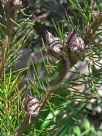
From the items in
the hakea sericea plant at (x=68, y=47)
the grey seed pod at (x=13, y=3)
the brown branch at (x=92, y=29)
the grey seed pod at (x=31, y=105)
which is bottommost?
the grey seed pod at (x=31, y=105)

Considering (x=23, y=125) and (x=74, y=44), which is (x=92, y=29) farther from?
(x=23, y=125)

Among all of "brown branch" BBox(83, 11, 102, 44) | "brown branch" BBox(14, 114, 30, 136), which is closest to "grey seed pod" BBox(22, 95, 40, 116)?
"brown branch" BBox(14, 114, 30, 136)

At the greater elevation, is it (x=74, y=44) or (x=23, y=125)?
(x=74, y=44)

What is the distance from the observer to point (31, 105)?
62 centimetres

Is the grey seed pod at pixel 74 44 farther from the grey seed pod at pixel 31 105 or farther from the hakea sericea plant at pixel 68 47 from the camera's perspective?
the grey seed pod at pixel 31 105

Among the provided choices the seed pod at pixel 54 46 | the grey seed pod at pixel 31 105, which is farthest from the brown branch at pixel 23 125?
the seed pod at pixel 54 46

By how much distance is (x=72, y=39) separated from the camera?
1.79ft

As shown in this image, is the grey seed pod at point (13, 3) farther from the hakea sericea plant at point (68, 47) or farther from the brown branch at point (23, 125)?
the brown branch at point (23, 125)

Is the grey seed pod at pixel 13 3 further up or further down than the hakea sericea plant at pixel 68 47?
further up

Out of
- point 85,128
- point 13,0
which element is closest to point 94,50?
point 13,0

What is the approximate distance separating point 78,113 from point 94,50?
90 cm

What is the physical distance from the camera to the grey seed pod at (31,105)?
61 cm

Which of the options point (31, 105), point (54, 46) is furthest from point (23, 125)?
point (54, 46)

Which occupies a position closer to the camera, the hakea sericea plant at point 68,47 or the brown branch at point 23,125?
the hakea sericea plant at point 68,47
